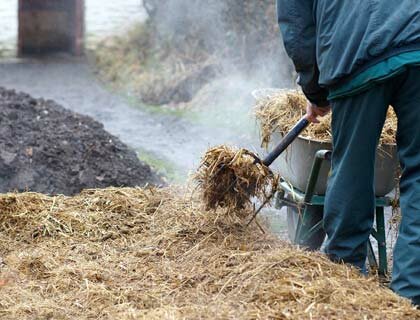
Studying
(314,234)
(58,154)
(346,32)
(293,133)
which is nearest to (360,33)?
(346,32)

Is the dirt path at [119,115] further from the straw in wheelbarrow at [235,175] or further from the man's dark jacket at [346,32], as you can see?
the man's dark jacket at [346,32]

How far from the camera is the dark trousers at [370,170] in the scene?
4.13 meters

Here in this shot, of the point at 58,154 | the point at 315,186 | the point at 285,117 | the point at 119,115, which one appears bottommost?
the point at 119,115

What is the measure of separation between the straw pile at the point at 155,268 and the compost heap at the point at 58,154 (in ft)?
4.66

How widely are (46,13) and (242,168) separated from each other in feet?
32.6

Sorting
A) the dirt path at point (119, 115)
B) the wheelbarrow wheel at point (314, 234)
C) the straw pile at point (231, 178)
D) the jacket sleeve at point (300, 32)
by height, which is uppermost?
the jacket sleeve at point (300, 32)

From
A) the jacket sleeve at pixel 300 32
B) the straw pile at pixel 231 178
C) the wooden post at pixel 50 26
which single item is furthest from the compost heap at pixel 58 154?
the wooden post at pixel 50 26

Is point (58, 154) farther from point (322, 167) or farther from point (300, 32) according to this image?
point (300, 32)

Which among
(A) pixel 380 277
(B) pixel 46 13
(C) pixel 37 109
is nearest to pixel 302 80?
(A) pixel 380 277

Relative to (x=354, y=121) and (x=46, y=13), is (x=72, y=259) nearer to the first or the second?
(x=354, y=121)

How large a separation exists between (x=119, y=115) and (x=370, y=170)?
670cm

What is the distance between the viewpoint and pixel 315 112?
4734 millimetres

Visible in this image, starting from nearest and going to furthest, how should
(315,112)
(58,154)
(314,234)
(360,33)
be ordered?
1. (360,33)
2. (315,112)
3. (314,234)
4. (58,154)

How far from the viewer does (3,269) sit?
4629 millimetres
